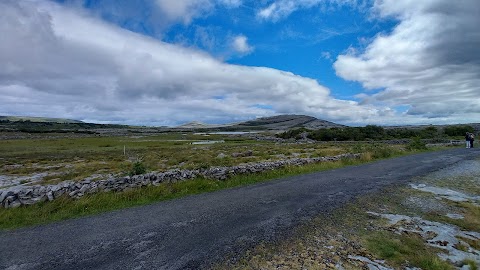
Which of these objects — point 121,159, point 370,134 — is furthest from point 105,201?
point 370,134

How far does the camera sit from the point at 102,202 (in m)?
9.91

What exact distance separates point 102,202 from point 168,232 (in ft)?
13.9

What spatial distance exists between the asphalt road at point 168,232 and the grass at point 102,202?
2.42ft

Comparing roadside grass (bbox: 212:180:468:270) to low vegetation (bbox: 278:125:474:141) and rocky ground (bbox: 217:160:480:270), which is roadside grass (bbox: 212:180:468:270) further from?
low vegetation (bbox: 278:125:474:141)

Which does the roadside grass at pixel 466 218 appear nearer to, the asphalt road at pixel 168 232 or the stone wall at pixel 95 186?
the asphalt road at pixel 168 232

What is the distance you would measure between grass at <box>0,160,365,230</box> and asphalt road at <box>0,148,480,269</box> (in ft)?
2.42

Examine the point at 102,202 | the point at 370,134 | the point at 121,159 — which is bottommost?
the point at 121,159

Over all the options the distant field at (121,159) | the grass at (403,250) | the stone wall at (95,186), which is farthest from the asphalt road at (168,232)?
the distant field at (121,159)

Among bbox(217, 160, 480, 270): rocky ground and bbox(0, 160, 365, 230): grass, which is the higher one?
bbox(217, 160, 480, 270): rocky ground

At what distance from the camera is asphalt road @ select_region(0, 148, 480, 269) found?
18.4ft

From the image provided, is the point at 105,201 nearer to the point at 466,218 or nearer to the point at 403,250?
the point at 403,250

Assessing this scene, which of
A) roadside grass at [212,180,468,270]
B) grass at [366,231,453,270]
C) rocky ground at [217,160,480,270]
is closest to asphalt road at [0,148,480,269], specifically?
roadside grass at [212,180,468,270]

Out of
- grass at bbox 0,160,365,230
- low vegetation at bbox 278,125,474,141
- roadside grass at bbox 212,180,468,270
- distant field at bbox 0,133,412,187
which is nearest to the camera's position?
roadside grass at bbox 212,180,468,270

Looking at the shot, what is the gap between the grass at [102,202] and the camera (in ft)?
27.5
